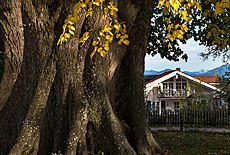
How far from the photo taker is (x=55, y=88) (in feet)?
15.7

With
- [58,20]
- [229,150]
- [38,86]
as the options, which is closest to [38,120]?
[38,86]

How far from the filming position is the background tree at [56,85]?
465 centimetres

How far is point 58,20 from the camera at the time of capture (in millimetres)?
5020

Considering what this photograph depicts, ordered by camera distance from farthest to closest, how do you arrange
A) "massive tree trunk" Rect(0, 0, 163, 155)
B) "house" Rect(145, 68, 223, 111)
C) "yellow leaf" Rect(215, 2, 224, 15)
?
"house" Rect(145, 68, 223, 111)
"massive tree trunk" Rect(0, 0, 163, 155)
"yellow leaf" Rect(215, 2, 224, 15)

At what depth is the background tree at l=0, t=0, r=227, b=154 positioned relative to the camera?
4.65 m

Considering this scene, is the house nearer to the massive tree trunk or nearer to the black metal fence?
the black metal fence

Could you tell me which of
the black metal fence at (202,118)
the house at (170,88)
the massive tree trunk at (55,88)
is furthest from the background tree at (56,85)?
the house at (170,88)

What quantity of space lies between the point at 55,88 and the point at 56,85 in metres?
0.06

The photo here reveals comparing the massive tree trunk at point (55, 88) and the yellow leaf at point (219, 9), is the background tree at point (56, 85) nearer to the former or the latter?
A: the massive tree trunk at point (55, 88)

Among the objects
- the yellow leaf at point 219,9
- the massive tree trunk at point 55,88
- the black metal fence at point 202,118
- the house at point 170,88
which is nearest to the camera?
the yellow leaf at point 219,9

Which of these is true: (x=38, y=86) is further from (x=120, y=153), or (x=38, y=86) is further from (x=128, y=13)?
(x=128, y=13)

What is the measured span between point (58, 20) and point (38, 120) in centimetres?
206

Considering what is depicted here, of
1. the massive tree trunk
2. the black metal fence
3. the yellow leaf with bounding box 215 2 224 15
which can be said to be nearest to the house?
the black metal fence

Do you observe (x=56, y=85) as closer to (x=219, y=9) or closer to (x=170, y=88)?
(x=219, y=9)
